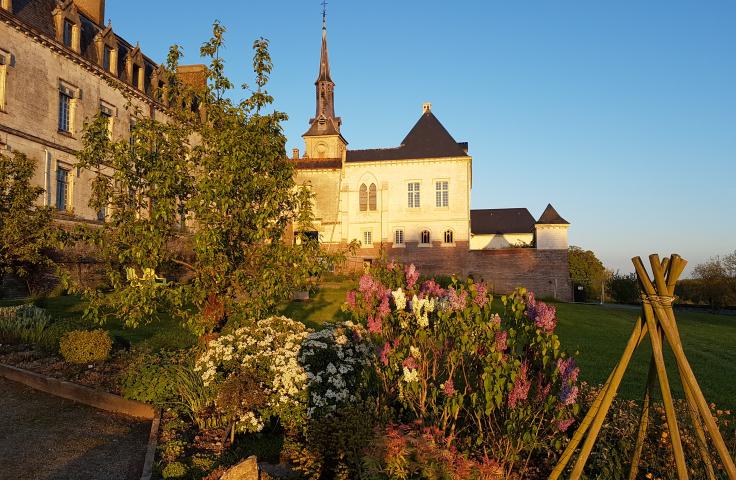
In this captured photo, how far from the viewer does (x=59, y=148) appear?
89.0 feet

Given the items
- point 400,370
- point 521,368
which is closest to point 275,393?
point 400,370

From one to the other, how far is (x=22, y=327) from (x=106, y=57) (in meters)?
25.4

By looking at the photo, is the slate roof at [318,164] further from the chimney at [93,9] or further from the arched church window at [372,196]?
the chimney at [93,9]

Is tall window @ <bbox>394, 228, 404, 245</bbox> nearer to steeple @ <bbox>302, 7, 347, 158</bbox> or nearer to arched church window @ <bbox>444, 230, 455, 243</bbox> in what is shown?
arched church window @ <bbox>444, 230, 455, 243</bbox>

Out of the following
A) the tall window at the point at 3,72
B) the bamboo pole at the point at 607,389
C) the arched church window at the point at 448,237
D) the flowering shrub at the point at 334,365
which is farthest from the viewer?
the arched church window at the point at 448,237

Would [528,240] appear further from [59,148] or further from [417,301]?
[417,301]

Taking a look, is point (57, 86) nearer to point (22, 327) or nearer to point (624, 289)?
point (22, 327)

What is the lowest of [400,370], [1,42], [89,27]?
[400,370]

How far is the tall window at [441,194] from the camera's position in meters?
44.2

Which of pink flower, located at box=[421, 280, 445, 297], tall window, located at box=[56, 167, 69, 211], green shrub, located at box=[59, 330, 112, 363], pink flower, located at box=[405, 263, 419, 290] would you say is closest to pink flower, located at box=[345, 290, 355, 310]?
pink flower, located at box=[405, 263, 419, 290]

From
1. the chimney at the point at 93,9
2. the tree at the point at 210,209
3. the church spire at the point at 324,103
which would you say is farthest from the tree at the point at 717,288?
the chimney at the point at 93,9

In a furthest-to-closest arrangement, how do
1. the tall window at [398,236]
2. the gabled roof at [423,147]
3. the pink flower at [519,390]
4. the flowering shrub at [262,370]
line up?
the tall window at [398,236]
the gabled roof at [423,147]
the flowering shrub at [262,370]
the pink flower at [519,390]

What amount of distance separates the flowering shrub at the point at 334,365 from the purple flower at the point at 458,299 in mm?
2467

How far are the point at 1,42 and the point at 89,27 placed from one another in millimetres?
8447
